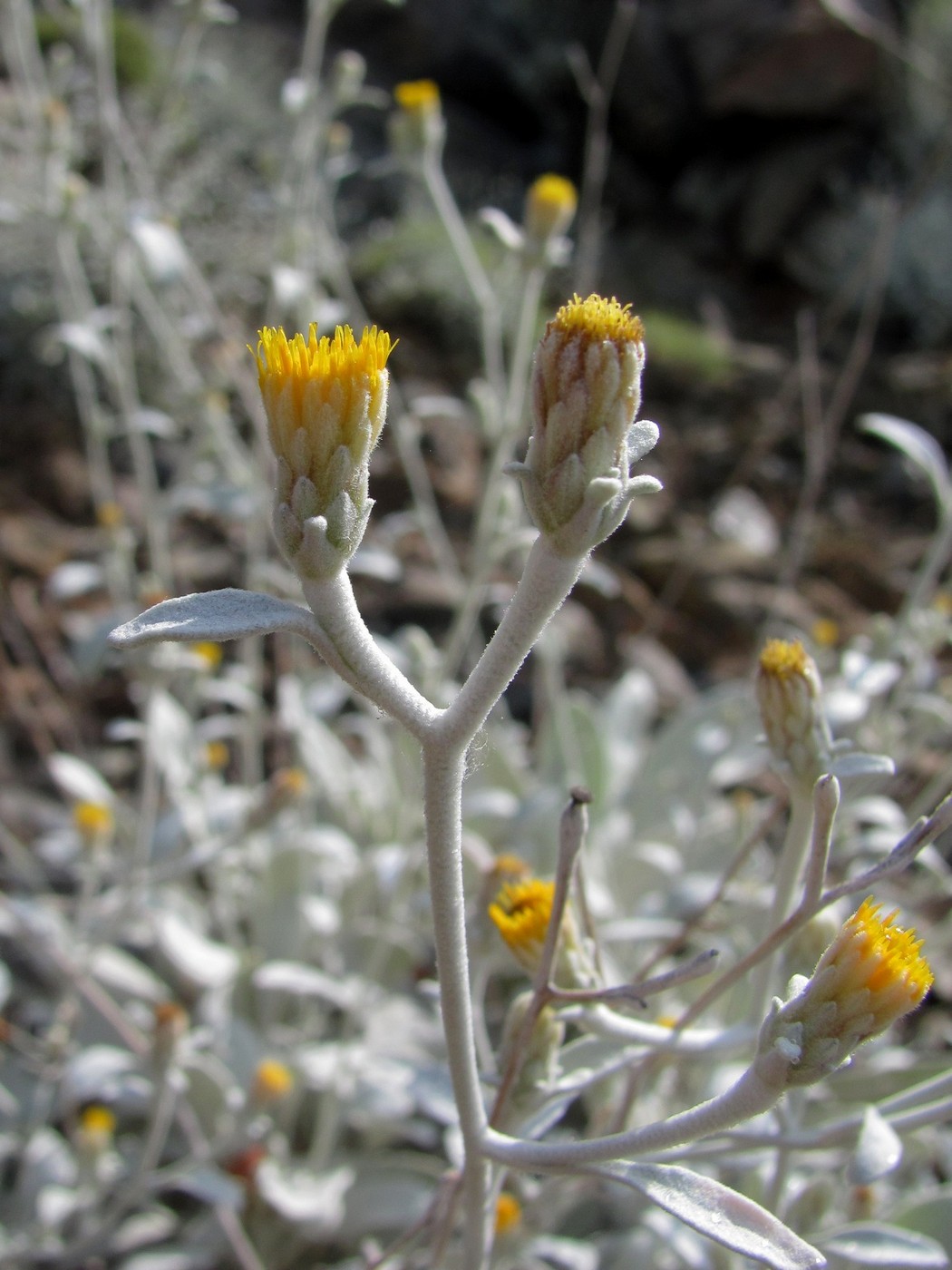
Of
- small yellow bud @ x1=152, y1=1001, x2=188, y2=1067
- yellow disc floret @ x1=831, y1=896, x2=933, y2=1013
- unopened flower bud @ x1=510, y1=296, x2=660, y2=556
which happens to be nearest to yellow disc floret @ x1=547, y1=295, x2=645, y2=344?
unopened flower bud @ x1=510, y1=296, x2=660, y2=556

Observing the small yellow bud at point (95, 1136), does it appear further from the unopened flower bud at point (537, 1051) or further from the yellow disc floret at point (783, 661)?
the yellow disc floret at point (783, 661)

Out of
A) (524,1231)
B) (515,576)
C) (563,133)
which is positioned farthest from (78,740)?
(563,133)

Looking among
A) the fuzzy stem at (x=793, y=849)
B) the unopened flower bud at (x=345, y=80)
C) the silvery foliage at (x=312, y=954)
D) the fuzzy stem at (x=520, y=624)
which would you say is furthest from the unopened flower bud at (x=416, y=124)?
the fuzzy stem at (x=520, y=624)

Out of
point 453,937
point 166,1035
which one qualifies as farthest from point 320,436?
point 166,1035

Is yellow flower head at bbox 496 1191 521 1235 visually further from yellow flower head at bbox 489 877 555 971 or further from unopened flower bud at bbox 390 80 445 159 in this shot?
unopened flower bud at bbox 390 80 445 159

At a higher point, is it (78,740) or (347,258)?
(347,258)

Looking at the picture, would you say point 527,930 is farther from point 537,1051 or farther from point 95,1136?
point 95,1136

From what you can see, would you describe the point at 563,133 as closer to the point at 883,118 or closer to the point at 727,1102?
the point at 883,118
